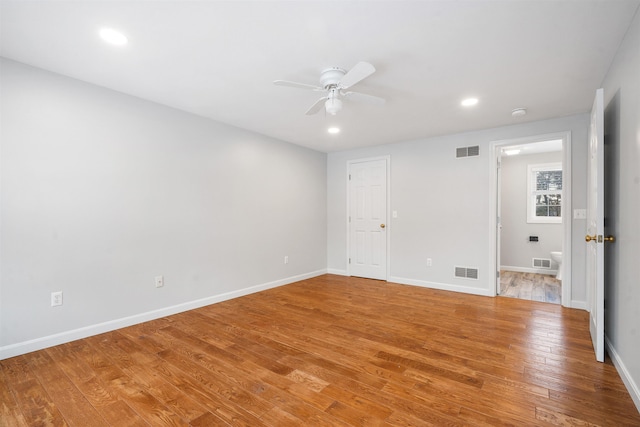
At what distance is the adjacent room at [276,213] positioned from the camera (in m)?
1.92

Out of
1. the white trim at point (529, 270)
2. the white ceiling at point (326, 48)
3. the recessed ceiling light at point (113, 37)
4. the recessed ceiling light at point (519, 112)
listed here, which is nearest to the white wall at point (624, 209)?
the white ceiling at point (326, 48)

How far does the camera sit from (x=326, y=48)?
90.0 inches

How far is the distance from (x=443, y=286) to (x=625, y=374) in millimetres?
2713

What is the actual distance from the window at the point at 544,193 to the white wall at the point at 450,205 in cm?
256

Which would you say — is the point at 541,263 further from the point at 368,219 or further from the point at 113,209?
the point at 113,209

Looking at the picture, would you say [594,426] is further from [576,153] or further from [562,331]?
[576,153]

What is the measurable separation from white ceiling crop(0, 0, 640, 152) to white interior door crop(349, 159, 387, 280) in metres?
2.09

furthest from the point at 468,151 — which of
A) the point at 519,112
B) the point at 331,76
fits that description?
the point at 331,76

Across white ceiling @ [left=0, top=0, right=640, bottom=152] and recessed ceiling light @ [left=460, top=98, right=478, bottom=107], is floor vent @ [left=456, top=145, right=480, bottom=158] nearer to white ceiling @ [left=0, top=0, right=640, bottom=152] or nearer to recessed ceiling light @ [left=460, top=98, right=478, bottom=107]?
white ceiling @ [left=0, top=0, right=640, bottom=152]

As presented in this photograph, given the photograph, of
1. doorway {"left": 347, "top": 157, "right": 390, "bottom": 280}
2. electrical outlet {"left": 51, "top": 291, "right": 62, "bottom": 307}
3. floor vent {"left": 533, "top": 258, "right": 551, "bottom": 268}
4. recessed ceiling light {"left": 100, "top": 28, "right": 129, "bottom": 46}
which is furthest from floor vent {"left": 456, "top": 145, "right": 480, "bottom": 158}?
electrical outlet {"left": 51, "top": 291, "right": 62, "bottom": 307}

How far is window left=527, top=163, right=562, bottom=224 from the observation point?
6031mm

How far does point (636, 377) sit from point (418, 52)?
8.52ft

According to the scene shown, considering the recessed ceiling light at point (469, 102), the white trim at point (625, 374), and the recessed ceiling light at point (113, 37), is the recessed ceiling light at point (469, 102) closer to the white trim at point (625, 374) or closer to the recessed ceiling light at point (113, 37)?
the white trim at point (625, 374)

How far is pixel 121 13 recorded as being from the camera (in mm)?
1912
